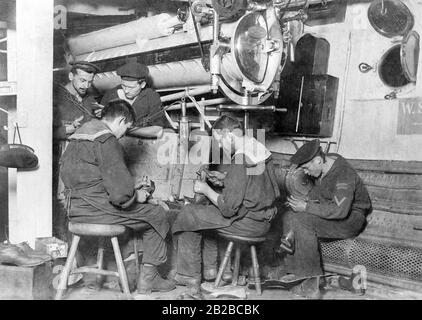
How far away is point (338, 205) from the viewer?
346cm

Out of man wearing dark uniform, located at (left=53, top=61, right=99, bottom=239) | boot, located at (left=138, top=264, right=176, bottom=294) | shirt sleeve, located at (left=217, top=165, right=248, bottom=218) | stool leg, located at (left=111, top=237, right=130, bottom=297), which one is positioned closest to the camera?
stool leg, located at (left=111, top=237, right=130, bottom=297)

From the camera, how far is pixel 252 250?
3.27m

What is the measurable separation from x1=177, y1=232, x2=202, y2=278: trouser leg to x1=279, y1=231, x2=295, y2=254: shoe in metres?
0.62

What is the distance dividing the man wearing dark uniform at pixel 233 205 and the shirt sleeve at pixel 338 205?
35 centimetres

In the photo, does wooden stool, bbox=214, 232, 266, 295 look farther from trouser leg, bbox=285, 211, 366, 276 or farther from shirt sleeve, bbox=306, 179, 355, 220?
shirt sleeve, bbox=306, 179, 355, 220

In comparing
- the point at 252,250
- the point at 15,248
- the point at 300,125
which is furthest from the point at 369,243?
the point at 15,248

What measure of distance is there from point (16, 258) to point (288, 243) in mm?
1814

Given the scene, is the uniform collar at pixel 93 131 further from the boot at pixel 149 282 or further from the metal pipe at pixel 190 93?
the metal pipe at pixel 190 93

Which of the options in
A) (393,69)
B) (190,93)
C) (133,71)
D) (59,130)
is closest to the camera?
(133,71)

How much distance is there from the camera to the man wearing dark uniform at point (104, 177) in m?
2.88

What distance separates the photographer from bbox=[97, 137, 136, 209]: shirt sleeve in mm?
2863

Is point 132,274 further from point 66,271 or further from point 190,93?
point 190,93

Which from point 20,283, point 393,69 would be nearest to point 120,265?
point 20,283

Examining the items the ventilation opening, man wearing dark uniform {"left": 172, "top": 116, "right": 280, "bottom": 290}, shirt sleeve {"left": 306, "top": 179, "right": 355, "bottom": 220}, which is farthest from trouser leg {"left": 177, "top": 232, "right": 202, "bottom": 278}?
the ventilation opening
